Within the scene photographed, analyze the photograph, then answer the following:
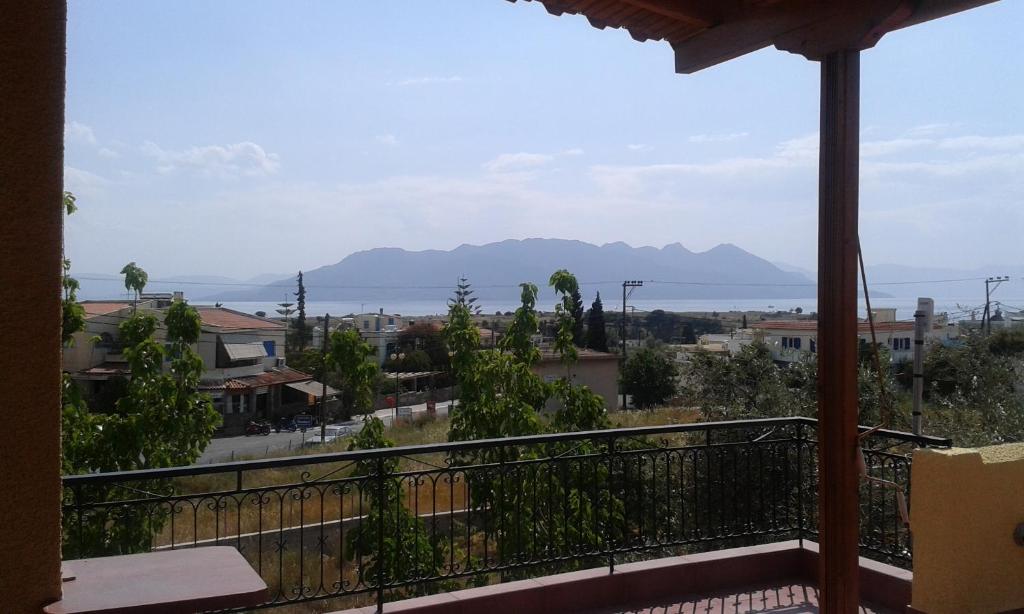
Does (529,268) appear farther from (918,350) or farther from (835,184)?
(835,184)

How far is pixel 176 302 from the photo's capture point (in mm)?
8547

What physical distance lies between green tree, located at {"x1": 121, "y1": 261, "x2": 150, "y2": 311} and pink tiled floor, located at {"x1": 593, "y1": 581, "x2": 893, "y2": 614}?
6769 millimetres

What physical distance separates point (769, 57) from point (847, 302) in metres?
1.09

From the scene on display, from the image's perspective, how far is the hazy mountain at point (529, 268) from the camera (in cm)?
12270

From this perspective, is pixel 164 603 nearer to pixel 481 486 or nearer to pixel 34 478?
pixel 34 478

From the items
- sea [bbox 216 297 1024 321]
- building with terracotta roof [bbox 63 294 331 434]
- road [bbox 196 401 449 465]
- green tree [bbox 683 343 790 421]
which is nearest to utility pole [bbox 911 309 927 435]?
sea [bbox 216 297 1024 321]

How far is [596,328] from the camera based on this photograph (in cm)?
4306

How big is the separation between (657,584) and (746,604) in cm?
47

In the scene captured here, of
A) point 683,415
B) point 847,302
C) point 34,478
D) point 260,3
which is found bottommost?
point 683,415

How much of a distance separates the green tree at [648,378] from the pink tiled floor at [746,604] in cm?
2807

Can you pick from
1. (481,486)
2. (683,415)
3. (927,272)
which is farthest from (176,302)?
(927,272)

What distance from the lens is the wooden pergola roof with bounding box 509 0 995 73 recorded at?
2.45 metres

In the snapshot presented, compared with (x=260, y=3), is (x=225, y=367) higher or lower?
lower

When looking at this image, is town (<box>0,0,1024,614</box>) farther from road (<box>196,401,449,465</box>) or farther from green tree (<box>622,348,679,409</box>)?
green tree (<box>622,348,679,409</box>)
